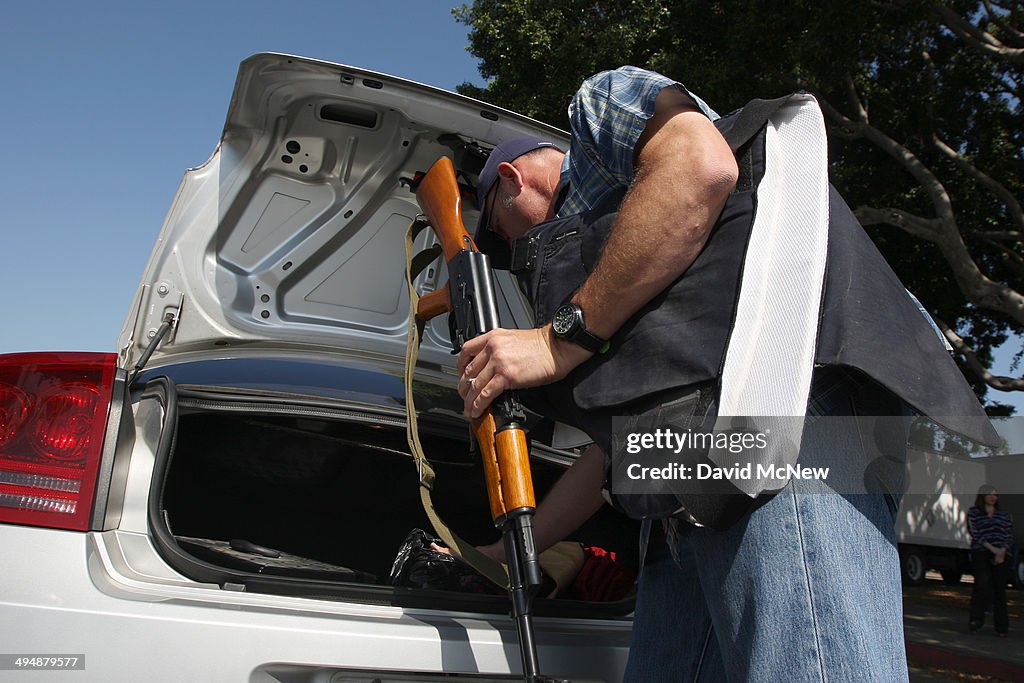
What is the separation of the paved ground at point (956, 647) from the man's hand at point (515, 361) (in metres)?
5.98

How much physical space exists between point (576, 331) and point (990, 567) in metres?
9.68

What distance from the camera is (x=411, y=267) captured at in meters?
2.09

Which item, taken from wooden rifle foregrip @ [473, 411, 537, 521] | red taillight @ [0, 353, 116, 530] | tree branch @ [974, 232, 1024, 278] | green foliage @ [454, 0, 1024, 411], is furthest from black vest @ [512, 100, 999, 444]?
tree branch @ [974, 232, 1024, 278]

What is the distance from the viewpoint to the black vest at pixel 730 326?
44.2 inches

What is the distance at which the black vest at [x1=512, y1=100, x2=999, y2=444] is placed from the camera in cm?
112

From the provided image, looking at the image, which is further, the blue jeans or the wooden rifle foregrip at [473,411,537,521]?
the wooden rifle foregrip at [473,411,537,521]

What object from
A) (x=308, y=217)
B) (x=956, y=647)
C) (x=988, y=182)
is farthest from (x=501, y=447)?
(x=988, y=182)

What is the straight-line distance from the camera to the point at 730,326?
115cm

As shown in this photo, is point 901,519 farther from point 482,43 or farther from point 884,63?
point 884,63

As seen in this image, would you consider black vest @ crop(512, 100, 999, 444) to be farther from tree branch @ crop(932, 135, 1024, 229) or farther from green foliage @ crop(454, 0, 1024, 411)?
tree branch @ crop(932, 135, 1024, 229)

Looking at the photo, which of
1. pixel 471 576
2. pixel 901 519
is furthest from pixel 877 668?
pixel 471 576

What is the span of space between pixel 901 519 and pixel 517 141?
1.12 m

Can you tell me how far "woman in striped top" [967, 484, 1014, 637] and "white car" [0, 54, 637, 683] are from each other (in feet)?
26.9

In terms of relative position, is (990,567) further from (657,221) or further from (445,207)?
(657,221)
